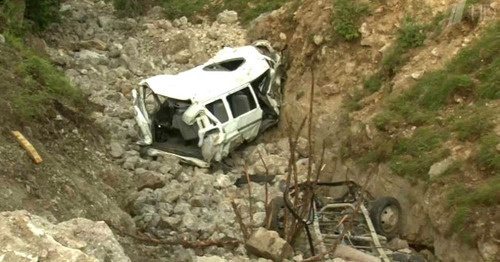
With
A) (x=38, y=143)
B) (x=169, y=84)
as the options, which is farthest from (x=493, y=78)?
(x=38, y=143)

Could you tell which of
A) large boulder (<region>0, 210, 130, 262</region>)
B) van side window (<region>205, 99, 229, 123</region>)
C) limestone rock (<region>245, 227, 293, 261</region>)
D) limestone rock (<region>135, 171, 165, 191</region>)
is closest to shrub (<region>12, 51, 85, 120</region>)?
limestone rock (<region>135, 171, 165, 191</region>)

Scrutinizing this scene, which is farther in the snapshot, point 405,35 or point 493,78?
point 405,35

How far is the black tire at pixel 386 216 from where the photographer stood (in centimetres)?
1010

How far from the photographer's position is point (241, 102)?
13.2m

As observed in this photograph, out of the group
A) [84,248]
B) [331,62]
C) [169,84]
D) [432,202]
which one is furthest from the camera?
[331,62]

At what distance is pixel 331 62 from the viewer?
46.6ft

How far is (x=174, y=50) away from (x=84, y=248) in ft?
40.0

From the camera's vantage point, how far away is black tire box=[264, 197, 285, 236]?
9602mm

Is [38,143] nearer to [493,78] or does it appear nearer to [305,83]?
[305,83]

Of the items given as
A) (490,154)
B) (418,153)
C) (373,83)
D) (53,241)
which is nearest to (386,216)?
(418,153)

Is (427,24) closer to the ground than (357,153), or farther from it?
farther from it

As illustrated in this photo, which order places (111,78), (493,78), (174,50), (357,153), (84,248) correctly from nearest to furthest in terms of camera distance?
(84,248) < (493,78) < (357,153) < (111,78) < (174,50)

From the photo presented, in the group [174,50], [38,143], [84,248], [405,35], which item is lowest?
[174,50]

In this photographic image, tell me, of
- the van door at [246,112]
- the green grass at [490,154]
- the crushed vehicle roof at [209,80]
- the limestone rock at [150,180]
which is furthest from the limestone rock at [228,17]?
the green grass at [490,154]
